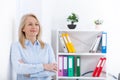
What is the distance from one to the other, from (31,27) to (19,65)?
1.24 ft

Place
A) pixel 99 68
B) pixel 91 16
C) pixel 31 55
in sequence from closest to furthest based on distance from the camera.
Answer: pixel 31 55 → pixel 99 68 → pixel 91 16

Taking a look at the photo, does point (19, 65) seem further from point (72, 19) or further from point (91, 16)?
point (91, 16)

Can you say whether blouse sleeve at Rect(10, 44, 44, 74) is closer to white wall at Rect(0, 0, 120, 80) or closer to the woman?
the woman


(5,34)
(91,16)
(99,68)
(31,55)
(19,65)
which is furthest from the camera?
(91,16)

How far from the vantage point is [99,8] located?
3617 millimetres

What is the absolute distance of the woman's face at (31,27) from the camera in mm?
2182

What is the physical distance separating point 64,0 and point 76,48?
29.3 inches

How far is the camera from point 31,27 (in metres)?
2.19

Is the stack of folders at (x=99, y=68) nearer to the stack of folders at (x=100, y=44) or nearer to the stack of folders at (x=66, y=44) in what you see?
the stack of folders at (x=100, y=44)

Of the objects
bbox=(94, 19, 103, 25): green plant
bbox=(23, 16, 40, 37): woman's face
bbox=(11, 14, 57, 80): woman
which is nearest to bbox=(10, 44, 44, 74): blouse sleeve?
bbox=(11, 14, 57, 80): woman

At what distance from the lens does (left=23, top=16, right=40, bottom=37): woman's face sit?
218 centimetres

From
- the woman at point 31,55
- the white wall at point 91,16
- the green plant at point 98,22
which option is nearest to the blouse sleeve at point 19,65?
the woman at point 31,55

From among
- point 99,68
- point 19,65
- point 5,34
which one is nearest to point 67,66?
point 99,68

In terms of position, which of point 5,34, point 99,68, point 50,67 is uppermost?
point 5,34
